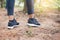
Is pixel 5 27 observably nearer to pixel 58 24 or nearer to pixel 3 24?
pixel 3 24

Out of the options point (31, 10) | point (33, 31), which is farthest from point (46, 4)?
point (33, 31)

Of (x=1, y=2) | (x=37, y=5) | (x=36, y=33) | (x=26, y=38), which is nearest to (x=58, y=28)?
(x=36, y=33)

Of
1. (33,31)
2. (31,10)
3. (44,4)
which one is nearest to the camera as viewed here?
(33,31)

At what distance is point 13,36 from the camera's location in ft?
7.23

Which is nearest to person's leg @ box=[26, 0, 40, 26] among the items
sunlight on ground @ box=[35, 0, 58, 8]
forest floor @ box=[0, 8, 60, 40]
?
forest floor @ box=[0, 8, 60, 40]

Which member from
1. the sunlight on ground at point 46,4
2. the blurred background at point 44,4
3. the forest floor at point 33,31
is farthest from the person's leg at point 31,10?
the sunlight on ground at point 46,4

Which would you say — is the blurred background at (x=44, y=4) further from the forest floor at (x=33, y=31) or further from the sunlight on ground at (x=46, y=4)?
the forest floor at (x=33, y=31)

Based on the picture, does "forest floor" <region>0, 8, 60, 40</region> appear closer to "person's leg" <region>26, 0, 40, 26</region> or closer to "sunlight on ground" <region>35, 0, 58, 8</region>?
"person's leg" <region>26, 0, 40, 26</region>

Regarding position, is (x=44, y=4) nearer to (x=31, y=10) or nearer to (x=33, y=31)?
(x=31, y=10)

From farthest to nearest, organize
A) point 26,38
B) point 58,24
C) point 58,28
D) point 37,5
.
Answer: point 37,5 → point 58,24 → point 58,28 → point 26,38

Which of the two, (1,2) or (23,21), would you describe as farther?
(1,2)

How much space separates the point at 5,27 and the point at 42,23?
574 millimetres

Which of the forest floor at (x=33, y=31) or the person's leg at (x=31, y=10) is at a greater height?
the person's leg at (x=31, y=10)

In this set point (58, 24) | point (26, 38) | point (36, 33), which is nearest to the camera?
point (26, 38)
